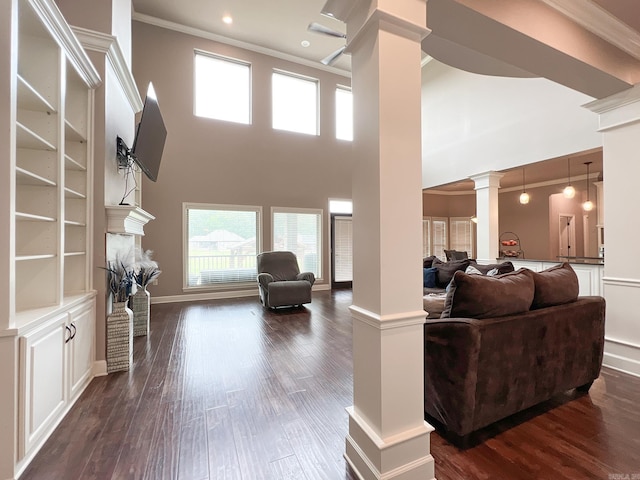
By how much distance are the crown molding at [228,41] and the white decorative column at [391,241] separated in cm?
609

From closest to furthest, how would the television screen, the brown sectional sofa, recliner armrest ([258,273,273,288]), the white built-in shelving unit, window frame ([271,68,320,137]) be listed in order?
the white built-in shelving unit
the brown sectional sofa
the television screen
recliner armrest ([258,273,273,288])
window frame ([271,68,320,137])

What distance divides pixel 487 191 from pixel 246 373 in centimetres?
523

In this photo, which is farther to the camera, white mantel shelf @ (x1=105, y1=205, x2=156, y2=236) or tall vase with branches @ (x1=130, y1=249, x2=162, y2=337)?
tall vase with branches @ (x1=130, y1=249, x2=162, y2=337)

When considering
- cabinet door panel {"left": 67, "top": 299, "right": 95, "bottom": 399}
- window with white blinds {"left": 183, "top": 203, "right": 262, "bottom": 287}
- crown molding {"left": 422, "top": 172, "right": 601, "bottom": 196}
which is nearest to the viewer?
cabinet door panel {"left": 67, "top": 299, "right": 95, "bottom": 399}

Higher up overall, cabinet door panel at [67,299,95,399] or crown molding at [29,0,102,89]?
crown molding at [29,0,102,89]

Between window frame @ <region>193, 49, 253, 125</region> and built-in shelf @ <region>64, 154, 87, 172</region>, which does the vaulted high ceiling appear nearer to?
built-in shelf @ <region>64, 154, 87, 172</region>

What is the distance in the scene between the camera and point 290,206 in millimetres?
6914

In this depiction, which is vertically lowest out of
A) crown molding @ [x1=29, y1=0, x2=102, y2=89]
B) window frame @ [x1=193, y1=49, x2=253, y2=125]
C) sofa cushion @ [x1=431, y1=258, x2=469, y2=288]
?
sofa cushion @ [x1=431, y1=258, x2=469, y2=288]

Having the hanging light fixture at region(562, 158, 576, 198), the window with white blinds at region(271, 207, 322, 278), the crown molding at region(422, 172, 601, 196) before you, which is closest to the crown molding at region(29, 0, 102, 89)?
the window with white blinds at region(271, 207, 322, 278)

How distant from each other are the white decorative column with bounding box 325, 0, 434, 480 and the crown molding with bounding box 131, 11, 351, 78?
609cm

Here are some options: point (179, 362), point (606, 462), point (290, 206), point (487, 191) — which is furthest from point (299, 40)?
point (606, 462)

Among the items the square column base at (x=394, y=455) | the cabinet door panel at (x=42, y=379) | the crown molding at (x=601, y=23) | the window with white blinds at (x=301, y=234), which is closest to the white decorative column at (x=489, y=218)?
the crown molding at (x=601, y=23)

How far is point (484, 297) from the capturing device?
1.75 m

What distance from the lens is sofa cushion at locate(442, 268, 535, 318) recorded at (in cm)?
175
